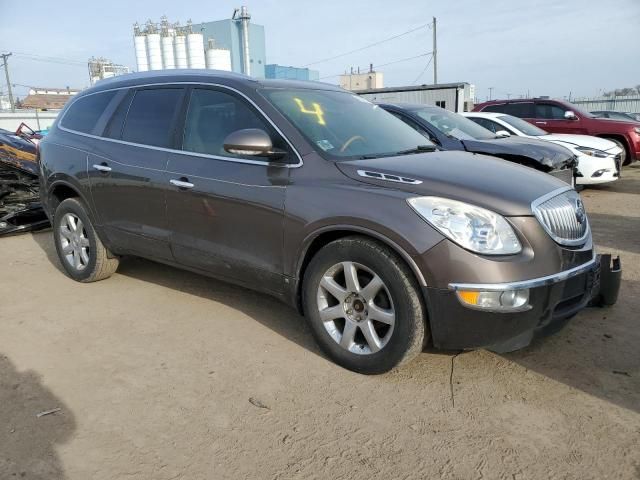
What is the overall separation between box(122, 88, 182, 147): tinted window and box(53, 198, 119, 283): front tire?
0.96 metres

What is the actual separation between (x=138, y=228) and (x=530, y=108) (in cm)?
1117

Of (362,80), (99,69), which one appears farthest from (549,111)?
(362,80)

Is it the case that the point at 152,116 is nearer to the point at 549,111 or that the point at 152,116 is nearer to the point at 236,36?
the point at 549,111

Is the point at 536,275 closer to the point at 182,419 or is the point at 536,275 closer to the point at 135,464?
the point at 182,419

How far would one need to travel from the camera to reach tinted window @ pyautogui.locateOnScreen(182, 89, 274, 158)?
3.59 m

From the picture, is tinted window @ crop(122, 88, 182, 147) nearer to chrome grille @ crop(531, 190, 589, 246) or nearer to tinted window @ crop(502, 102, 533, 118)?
chrome grille @ crop(531, 190, 589, 246)

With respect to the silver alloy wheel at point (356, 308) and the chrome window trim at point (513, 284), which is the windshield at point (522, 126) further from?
the silver alloy wheel at point (356, 308)

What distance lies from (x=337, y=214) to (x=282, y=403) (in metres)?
1.08

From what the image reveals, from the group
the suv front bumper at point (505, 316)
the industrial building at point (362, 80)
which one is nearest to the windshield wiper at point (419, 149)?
the suv front bumper at point (505, 316)

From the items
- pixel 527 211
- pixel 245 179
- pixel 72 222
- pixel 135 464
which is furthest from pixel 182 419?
pixel 72 222

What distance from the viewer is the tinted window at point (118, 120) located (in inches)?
172

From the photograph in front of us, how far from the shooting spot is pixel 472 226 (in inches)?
105

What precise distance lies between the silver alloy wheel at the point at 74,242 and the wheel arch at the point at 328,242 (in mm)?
2482

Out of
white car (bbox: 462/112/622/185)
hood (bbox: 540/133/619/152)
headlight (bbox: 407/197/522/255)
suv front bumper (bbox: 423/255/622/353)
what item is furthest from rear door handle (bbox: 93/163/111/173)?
hood (bbox: 540/133/619/152)
